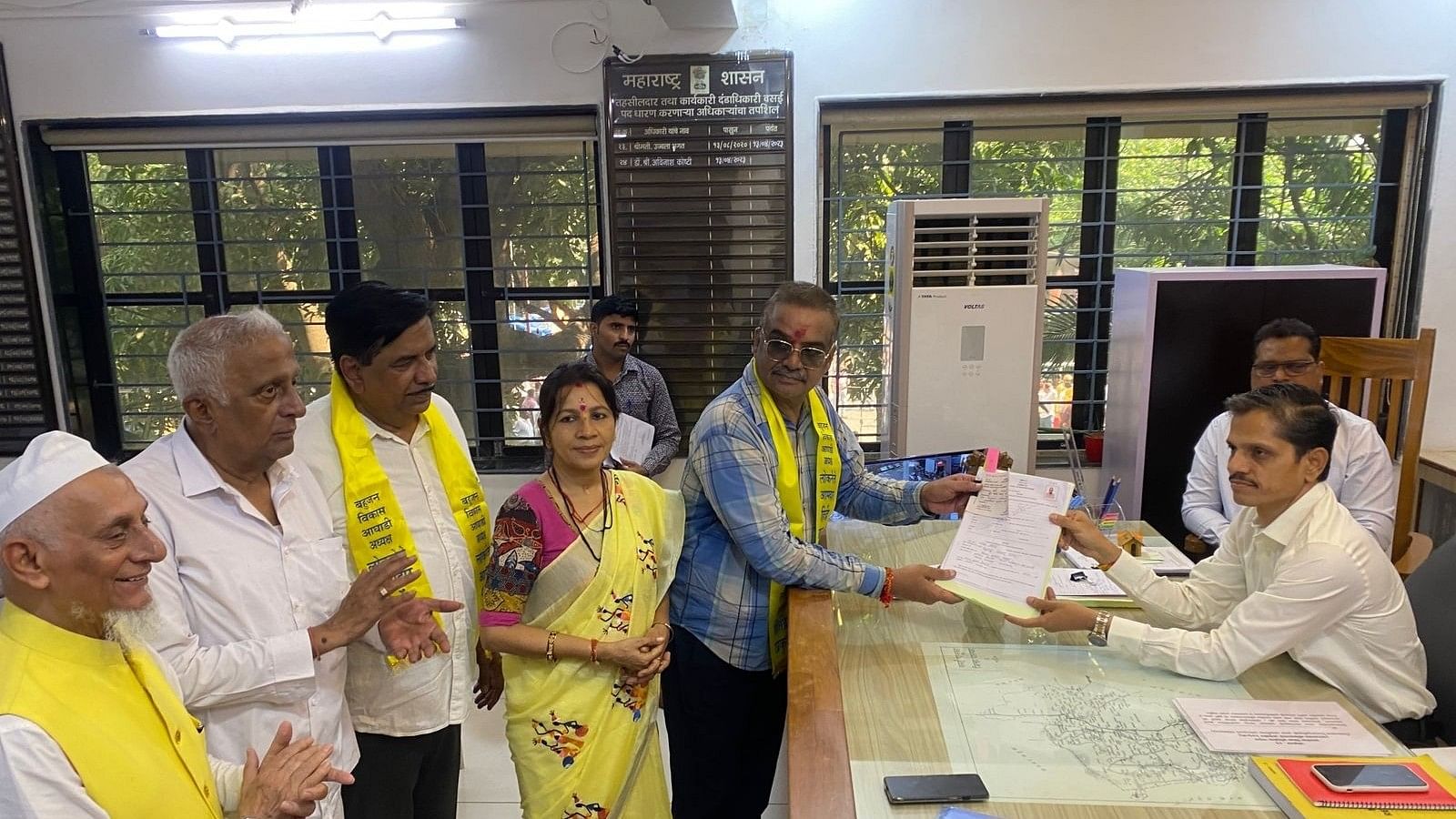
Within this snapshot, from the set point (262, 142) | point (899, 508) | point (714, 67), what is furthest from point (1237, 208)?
point (262, 142)

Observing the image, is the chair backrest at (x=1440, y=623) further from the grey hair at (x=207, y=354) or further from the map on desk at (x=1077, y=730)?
the grey hair at (x=207, y=354)

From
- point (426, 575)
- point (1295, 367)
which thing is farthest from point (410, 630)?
point (1295, 367)

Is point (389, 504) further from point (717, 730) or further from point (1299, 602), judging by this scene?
point (1299, 602)

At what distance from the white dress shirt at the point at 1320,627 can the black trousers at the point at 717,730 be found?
0.74m

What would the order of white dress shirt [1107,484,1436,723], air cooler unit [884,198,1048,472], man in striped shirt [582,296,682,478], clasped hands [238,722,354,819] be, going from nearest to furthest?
1. clasped hands [238,722,354,819]
2. white dress shirt [1107,484,1436,723]
3. air cooler unit [884,198,1048,472]
4. man in striped shirt [582,296,682,478]

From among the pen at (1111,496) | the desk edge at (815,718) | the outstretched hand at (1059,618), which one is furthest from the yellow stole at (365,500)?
the pen at (1111,496)

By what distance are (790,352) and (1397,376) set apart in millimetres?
2088

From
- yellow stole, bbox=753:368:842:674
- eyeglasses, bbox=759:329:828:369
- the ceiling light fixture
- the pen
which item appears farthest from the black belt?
the ceiling light fixture

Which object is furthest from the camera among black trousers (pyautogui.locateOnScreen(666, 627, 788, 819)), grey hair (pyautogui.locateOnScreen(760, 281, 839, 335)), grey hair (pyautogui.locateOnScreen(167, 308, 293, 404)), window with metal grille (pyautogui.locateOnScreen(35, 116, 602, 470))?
window with metal grille (pyautogui.locateOnScreen(35, 116, 602, 470))

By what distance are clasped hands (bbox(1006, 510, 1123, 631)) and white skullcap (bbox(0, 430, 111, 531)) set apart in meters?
1.43

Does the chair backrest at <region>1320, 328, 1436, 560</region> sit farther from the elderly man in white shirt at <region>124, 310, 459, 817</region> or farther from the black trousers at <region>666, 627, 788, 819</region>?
the elderly man in white shirt at <region>124, 310, 459, 817</region>

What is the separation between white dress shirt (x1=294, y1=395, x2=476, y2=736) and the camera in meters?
1.51

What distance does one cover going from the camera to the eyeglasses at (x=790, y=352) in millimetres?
1641

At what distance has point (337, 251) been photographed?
11.7 ft
